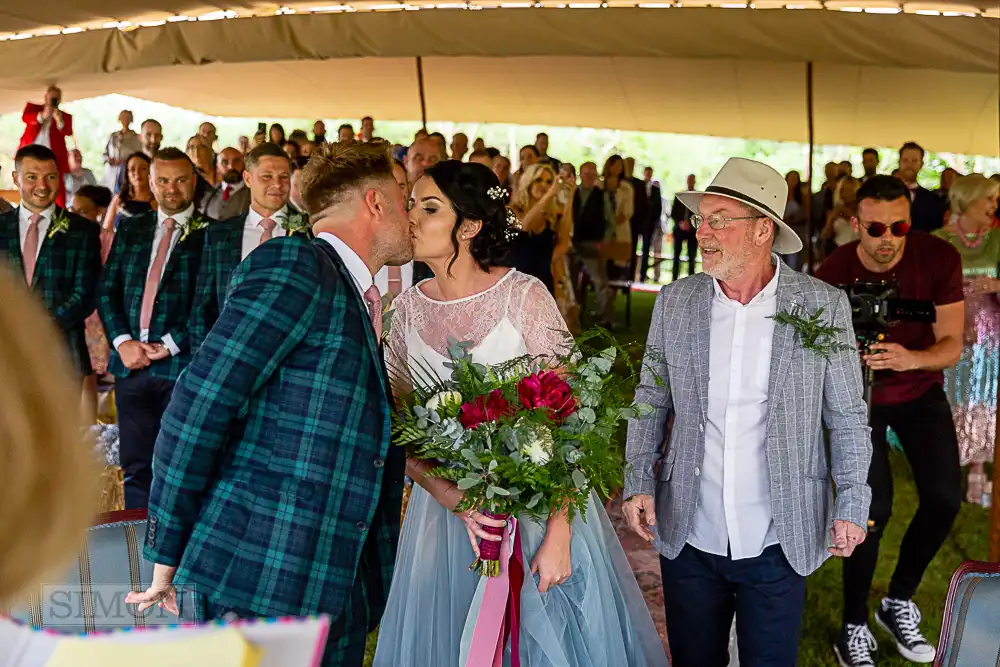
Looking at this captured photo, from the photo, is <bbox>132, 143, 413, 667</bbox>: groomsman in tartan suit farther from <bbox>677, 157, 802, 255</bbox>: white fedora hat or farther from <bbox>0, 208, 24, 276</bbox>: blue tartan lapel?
<bbox>0, 208, 24, 276</bbox>: blue tartan lapel

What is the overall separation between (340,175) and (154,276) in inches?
123

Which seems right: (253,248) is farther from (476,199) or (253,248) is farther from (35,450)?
(35,450)

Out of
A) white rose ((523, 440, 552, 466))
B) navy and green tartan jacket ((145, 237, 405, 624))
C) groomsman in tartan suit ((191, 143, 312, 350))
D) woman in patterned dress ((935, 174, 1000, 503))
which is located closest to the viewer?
navy and green tartan jacket ((145, 237, 405, 624))

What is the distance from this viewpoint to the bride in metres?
3.06

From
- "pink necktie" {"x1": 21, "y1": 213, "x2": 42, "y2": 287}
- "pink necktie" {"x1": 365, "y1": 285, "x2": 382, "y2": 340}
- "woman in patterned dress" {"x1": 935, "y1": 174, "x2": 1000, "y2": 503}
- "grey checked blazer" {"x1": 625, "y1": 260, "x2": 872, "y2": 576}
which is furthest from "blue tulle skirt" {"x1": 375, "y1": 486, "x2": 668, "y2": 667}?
"woman in patterned dress" {"x1": 935, "y1": 174, "x2": 1000, "y2": 503}

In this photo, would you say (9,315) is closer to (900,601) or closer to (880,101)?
(900,601)

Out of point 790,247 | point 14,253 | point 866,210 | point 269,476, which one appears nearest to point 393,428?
point 269,476

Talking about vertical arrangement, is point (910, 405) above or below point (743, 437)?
below

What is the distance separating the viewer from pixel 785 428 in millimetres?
2840

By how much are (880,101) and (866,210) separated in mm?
10615

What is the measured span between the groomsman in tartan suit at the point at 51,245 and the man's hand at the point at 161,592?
3.62 meters

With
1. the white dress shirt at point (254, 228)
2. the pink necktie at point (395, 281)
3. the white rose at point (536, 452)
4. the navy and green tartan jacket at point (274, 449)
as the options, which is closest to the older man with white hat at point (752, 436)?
the white rose at point (536, 452)

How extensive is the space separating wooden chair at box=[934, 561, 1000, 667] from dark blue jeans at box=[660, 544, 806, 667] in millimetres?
493

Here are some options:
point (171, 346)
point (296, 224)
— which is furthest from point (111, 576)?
point (171, 346)
